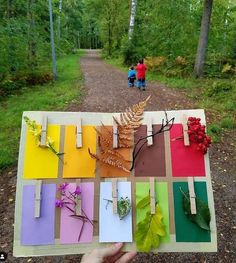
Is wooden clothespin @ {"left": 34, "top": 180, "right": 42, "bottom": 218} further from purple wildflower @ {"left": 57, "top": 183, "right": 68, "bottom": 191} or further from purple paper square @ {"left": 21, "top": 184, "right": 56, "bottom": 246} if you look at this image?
purple wildflower @ {"left": 57, "top": 183, "right": 68, "bottom": 191}

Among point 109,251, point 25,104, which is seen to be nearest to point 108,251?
point 109,251

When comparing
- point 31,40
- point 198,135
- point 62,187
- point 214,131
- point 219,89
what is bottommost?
point 62,187

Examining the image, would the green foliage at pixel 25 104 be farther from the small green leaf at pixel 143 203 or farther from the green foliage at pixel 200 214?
the green foliage at pixel 200 214

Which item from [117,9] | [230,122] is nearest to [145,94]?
[230,122]

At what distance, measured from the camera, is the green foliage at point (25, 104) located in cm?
831

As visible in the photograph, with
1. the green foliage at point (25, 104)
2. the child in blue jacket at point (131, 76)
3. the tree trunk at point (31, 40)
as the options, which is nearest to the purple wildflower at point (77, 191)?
the green foliage at point (25, 104)

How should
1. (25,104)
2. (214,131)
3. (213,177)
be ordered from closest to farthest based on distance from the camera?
(213,177) < (214,131) < (25,104)

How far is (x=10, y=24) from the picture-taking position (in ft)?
51.0

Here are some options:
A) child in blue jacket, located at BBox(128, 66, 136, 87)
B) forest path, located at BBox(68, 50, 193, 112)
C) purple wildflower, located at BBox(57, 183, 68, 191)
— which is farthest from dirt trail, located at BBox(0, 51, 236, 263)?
purple wildflower, located at BBox(57, 183, 68, 191)

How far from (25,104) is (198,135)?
10.4m

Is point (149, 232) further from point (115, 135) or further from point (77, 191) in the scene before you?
point (115, 135)

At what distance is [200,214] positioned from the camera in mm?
2596

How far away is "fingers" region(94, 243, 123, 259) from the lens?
2.54m

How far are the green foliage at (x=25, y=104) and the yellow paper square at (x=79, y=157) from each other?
5322 millimetres
